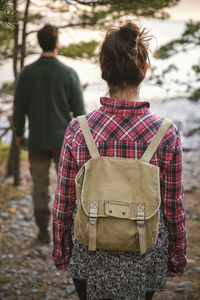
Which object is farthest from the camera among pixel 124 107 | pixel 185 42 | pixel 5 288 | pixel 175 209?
pixel 185 42

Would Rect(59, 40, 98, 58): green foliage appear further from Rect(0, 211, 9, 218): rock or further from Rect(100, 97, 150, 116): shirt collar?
Rect(100, 97, 150, 116): shirt collar

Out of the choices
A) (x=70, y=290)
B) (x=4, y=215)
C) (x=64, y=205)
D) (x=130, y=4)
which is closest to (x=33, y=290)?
(x=70, y=290)

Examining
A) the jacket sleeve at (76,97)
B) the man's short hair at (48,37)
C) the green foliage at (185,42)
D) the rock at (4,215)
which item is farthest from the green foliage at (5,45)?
the rock at (4,215)

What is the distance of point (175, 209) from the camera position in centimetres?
186

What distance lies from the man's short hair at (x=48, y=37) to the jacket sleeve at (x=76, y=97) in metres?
0.38

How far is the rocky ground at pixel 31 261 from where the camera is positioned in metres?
3.18

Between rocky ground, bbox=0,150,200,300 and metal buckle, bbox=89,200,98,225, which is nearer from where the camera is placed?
metal buckle, bbox=89,200,98,225

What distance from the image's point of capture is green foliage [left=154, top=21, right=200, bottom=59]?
4688 mm

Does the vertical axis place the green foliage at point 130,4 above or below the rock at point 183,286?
above

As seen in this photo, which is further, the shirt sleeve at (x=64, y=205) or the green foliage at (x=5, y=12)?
the shirt sleeve at (x=64, y=205)

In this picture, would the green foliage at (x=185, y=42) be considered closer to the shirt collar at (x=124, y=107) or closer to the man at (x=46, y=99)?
the man at (x=46, y=99)

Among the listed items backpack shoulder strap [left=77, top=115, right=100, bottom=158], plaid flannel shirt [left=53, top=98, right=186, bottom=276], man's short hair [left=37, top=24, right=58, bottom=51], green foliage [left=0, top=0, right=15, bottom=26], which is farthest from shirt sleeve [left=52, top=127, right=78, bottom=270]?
man's short hair [left=37, top=24, right=58, bottom=51]

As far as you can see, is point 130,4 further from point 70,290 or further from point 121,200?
point 70,290

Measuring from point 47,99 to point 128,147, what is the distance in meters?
2.04
